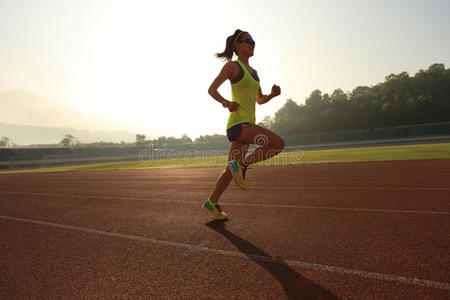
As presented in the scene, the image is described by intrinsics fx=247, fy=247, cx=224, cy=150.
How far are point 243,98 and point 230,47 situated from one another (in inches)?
36.2

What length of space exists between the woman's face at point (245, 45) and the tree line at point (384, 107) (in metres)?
63.5

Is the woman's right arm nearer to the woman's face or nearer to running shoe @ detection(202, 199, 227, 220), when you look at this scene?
the woman's face

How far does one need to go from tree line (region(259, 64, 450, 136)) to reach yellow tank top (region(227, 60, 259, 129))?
63.7 meters

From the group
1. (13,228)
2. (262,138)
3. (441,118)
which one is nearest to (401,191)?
(262,138)

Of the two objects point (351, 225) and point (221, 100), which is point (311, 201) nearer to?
point (351, 225)

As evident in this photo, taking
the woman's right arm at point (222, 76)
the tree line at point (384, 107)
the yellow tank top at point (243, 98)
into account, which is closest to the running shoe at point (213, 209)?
the yellow tank top at point (243, 98)

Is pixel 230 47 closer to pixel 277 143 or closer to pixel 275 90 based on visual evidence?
pixel 275 90

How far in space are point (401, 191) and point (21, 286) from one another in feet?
21.9

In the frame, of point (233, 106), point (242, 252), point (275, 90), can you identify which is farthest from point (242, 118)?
point (242, 252)

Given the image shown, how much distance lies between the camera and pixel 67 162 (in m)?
41.1

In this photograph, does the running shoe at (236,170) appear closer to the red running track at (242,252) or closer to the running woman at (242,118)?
the running woman at (242,118)

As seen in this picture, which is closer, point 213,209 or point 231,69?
point 231,69

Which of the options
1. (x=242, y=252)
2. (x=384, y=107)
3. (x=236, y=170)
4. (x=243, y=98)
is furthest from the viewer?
(x=384, y=107)

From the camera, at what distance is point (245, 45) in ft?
12.1
